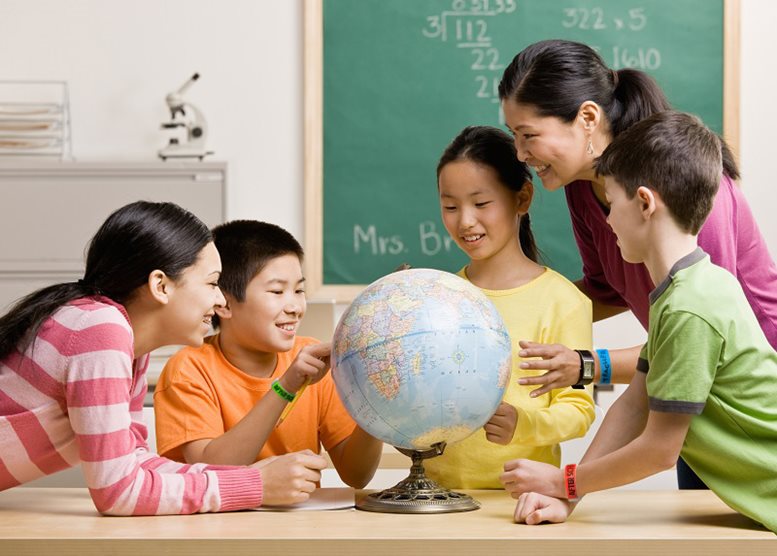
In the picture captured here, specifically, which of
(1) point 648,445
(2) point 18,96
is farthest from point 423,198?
(1) point 648,445

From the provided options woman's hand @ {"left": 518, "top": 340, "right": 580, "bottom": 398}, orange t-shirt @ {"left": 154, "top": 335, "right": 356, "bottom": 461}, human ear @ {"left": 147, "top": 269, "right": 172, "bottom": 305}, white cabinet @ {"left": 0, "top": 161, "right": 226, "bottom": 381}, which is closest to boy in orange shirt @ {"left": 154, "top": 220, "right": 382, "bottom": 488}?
orange t-shirt @ {"left": 154, "top": 335, "right": 356, "bottom": 461}

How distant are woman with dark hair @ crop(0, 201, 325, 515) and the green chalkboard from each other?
8.02ft

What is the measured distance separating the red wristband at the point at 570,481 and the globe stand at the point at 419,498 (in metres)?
0.16

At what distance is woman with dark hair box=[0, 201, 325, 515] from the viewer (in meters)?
1.48

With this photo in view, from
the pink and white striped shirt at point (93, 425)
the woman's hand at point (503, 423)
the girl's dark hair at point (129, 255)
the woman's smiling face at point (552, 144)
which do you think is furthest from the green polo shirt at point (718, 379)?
the girl's dark hair at point (129, 255)

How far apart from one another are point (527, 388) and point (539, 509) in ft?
1.25

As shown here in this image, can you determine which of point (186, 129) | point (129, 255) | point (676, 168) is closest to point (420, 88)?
point (186, 129)

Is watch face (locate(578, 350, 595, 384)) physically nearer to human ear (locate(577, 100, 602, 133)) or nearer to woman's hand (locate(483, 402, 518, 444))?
woman's hand (locate(483, 402, 518, 444))

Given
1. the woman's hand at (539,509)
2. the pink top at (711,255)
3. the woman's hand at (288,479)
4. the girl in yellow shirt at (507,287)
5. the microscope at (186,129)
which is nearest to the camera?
the woman's hand at (539,509)

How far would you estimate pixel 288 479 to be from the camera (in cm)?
155

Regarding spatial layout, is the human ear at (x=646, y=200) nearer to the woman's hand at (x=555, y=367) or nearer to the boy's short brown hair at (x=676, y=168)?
the boy's short brown hair at (x=676, y=168)

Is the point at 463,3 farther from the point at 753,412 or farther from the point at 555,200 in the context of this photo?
the point at 753,412

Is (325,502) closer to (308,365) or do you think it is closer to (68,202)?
(308,365)

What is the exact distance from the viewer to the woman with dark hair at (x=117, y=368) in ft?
4.85
